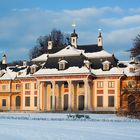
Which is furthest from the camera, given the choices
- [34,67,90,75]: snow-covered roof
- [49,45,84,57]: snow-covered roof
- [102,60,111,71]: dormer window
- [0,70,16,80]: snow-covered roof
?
[0,70,16,80]: snow-covered roof

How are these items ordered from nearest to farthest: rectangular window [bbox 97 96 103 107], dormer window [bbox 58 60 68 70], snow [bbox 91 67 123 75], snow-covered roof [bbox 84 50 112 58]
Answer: snow [bbox 91 67 123 75] < rectangular window [bbox 97 96 103 107] < dormer window [bbox 58 60 68 70] < snow-covered roof [bbox 84 50 112 58]

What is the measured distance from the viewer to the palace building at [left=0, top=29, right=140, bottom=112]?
208ft

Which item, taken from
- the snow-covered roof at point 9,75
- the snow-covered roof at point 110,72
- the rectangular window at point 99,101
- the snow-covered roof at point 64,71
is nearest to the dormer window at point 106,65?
the snow-covered roof at point 110,72

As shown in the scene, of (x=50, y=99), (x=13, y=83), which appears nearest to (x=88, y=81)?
(x=50, y=99)

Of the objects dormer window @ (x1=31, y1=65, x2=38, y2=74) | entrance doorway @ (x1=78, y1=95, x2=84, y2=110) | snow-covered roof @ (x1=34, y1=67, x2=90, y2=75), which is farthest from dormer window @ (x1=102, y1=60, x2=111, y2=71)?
dormer window @ (x1=31, y1=65, x2=38, y2=74)

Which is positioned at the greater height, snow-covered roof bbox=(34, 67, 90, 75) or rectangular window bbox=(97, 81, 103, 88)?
snow-covered roof bbox=(34, 67, 90, 75)

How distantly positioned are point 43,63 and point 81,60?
9122 mm

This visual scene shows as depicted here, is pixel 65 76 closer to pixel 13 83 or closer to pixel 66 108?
pixel 66 108

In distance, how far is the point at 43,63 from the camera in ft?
232

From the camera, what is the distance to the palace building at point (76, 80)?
63.4m

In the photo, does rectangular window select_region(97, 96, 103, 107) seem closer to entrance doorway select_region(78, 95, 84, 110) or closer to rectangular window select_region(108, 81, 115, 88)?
rectangular window select_region(108, 81, 115, 88)

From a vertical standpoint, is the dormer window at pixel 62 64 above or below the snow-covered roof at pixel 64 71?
above

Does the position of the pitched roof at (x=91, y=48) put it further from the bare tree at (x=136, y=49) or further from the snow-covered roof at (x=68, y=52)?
the bare tree at (x=136, y=49)

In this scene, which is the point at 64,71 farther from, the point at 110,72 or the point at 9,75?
the point at 9,75
